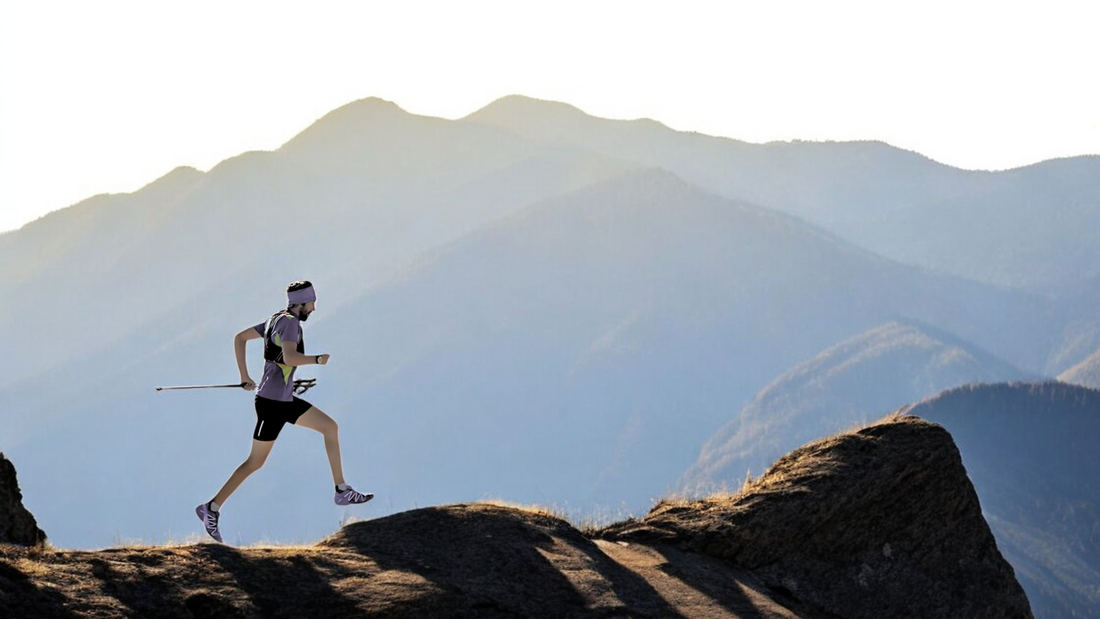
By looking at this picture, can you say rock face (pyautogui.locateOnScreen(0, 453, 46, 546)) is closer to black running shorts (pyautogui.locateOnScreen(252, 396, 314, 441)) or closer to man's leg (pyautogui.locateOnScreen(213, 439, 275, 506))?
man's leg (pyautogui.locateOnScreen(213, 439, 275, 506))

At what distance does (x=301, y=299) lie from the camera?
12.7 meters

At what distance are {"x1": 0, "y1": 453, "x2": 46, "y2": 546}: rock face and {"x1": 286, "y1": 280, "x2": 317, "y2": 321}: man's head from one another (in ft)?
9.32

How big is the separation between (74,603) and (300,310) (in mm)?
3389

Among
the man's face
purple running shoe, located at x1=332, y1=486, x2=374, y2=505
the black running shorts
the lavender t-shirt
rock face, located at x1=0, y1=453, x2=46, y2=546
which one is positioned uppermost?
the man's face

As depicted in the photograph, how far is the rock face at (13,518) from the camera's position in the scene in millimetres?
12477

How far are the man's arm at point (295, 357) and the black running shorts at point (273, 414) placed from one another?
45 cm

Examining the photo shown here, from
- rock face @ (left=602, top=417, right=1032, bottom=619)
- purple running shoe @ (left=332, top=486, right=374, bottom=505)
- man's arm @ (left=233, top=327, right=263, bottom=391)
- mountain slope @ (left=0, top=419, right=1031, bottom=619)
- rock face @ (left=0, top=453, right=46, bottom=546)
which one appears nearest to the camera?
mountain slope @ (left=0, top=419, right=1031, bottom=619)

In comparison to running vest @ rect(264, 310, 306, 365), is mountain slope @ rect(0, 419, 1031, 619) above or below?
below

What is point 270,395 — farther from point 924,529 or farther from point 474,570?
point 924,529

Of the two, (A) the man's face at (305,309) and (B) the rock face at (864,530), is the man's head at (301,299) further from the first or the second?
(B) the rock face at (864,530)

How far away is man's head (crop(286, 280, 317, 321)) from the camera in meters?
12.6

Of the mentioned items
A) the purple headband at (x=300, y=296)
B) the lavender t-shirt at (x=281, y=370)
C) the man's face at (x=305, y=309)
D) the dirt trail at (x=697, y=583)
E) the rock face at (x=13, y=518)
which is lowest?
the dirt trail at (x=697, y=583)

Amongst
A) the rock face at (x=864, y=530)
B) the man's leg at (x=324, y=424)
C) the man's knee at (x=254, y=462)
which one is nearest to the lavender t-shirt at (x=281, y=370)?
the man's leg at (x=324, y=424)

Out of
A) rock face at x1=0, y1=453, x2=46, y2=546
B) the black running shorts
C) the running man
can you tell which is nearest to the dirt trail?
the running man
